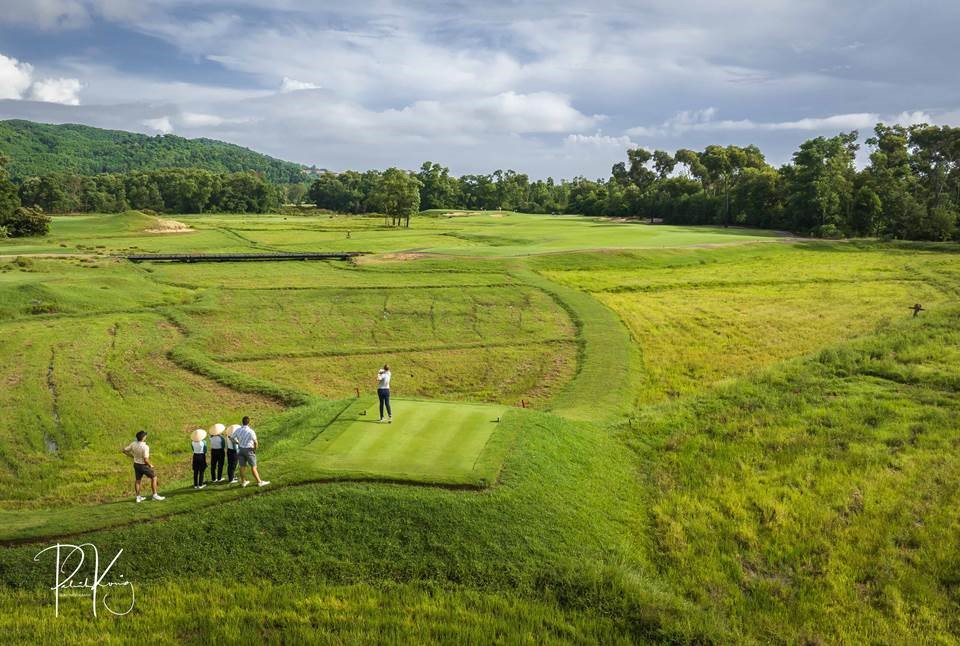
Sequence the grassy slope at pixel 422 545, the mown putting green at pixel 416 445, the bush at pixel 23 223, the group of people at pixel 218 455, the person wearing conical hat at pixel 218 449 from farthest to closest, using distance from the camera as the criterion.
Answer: the bush at pixel 23 223 → the person wearing conical hat at pixel 218 449 → the mown putting green at pixel 416 445 → the group of people at pixel 218 455 → the grassy slope at pixel 422 545

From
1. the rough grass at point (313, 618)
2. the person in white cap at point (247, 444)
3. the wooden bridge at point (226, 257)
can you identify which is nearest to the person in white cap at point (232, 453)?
the person in white cap at point (247, 444)

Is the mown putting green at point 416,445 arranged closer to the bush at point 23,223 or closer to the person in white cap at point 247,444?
the person in white cap at point 247,444

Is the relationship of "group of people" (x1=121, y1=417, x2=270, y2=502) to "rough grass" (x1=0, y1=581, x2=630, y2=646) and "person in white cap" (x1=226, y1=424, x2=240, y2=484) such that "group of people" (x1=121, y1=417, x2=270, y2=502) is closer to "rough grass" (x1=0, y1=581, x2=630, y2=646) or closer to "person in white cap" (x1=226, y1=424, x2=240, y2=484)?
"person in white cap" (x1=226, y1=424, x2=240, y2=484)

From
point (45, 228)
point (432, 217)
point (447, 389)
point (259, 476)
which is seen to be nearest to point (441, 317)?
point (447, 389)

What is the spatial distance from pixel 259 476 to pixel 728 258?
6248 cm

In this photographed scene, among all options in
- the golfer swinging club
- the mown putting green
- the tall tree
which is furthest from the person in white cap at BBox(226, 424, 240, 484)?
the tall tree

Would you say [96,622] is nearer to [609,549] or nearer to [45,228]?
[609,549]

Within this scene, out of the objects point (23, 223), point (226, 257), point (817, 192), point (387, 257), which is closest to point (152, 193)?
point (23, 223)

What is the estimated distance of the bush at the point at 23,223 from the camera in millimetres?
78062

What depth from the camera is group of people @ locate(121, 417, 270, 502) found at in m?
14.8

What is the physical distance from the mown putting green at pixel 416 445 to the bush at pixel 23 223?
80.8m

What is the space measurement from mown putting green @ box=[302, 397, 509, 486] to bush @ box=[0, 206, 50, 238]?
80835mm

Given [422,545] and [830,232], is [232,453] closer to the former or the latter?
[422,545]

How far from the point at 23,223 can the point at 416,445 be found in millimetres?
85337
